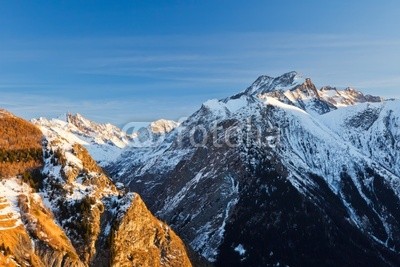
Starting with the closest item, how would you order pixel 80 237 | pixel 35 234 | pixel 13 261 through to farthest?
pixel 13 261, pixel 35 234, pixel 80 237

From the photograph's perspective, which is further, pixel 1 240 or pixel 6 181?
→ pixel 6 181

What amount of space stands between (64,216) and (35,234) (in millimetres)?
17176

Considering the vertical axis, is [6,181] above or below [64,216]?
above

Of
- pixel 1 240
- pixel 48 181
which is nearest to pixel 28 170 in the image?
pixel 48 181

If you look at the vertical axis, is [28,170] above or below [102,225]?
above

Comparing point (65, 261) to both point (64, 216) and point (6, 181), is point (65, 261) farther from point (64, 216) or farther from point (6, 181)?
point (6, 181)

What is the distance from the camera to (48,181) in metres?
198

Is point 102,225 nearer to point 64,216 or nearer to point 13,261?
point 64,216

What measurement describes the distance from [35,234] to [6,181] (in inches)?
1001

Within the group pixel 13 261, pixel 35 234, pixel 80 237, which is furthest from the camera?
pixel 80 237

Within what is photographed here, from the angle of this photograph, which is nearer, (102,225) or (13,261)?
(13,261)

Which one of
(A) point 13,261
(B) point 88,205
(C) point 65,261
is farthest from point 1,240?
(B) point 88,205

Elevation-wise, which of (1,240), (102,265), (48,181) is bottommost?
(102,265)

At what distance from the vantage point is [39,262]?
17012 cm
